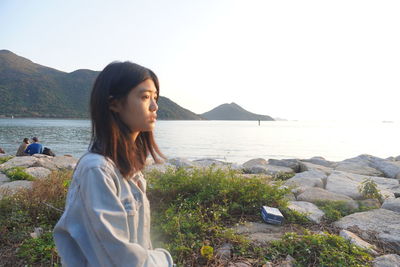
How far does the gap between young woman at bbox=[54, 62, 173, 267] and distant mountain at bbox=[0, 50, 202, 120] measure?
74104 millimetres

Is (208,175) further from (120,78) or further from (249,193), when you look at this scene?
(120,78)

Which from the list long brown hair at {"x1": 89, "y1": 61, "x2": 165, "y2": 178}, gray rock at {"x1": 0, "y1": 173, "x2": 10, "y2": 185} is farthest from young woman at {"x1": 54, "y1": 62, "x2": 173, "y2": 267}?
gray rock at {"x1": 0, "y1": 173, "x2": 10, "y2": 185}

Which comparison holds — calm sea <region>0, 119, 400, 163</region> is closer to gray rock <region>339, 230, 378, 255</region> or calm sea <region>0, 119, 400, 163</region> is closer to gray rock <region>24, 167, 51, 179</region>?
gray rock <region>339, 230, 378, 255</region>

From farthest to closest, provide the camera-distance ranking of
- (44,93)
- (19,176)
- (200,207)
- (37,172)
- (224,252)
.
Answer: (44,93) < (37,172) < (19,176) < (200,207) < (224,252)

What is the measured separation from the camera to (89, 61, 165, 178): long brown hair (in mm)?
1407

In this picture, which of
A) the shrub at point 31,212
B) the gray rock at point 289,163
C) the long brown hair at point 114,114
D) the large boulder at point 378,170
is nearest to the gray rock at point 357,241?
the long brown hair at point 114,114

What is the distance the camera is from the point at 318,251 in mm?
2453

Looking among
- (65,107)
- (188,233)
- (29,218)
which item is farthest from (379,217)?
(65,107)

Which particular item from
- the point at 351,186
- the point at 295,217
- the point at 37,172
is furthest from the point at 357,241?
the point at 37,172

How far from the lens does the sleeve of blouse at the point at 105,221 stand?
1.13 metres

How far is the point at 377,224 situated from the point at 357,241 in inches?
31.1

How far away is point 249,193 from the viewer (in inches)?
141

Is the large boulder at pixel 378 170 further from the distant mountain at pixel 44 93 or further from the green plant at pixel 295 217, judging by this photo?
the distant mountain at pixel 44 93

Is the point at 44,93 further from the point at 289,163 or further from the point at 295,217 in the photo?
the point at 295,217
